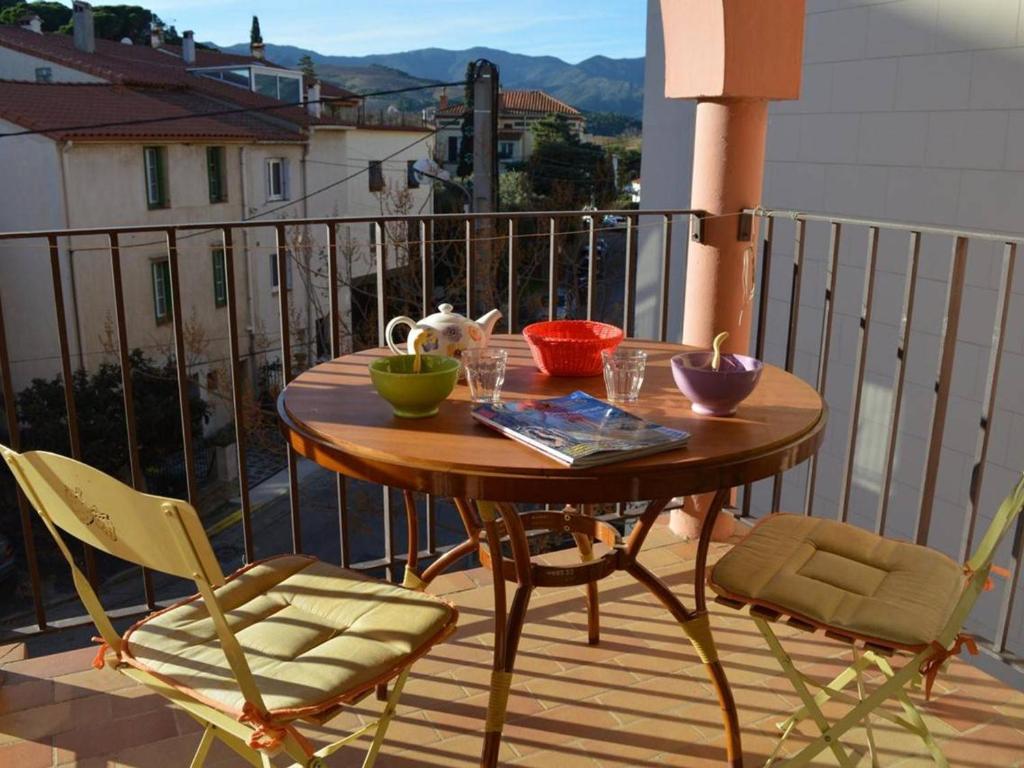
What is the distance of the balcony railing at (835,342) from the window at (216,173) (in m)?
13.7

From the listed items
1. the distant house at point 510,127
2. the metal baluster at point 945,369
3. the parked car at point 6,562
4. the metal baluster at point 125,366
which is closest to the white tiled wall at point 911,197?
the metal baluster at point 945,369

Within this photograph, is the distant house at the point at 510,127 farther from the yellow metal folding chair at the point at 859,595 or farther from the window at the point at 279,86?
the yellow metal folding chair at the point at 859,595

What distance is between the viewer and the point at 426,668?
242 cm

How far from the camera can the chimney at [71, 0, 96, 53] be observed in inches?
785

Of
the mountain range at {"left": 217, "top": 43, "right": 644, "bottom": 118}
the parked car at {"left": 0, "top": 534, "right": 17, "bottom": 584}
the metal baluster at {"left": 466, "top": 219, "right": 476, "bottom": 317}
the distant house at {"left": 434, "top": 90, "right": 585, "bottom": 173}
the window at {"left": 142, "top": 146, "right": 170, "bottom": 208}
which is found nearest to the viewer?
the metal baluster at {"left": 466, "top": 219, "right": 476, "bottom": 317}

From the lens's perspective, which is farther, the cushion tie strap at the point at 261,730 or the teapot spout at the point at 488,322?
the teapot spout at the point at 488,322

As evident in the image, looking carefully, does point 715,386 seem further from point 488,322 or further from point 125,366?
point 125,366

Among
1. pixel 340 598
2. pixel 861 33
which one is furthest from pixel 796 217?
pixel 861 33

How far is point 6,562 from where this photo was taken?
1220 centimetres

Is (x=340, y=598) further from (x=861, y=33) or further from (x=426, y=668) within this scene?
(x=861, y=33)

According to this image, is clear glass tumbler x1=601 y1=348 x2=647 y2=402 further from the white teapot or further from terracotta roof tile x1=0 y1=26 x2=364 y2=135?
terracotta roof tile x1=0 y1=26 x2=364 y2=135

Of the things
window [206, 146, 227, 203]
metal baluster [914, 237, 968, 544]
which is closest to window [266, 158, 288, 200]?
window [206, 146, 227, 203]

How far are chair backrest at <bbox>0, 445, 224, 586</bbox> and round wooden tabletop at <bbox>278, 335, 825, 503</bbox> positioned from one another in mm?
358

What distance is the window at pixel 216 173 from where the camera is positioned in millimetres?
18617
